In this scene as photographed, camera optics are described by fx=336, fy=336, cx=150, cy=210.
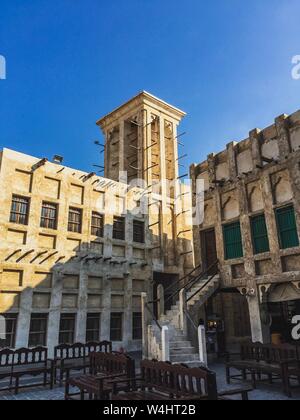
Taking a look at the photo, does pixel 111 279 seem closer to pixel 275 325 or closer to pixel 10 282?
pixel 10 282

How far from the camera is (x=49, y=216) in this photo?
56.5 ft

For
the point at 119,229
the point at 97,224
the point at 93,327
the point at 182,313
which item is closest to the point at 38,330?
the point at 93,327

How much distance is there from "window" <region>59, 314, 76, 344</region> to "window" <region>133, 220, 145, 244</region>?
241 inches

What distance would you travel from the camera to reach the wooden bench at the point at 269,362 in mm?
8914

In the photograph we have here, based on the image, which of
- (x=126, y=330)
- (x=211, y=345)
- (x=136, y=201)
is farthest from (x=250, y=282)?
(x=136, y=201)

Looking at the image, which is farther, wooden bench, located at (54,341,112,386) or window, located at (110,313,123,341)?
window, located at (110,313,123,341)

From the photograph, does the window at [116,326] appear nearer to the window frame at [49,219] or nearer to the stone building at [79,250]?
the stone building at [79,250]

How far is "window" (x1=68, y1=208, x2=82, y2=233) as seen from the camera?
18.0 metres

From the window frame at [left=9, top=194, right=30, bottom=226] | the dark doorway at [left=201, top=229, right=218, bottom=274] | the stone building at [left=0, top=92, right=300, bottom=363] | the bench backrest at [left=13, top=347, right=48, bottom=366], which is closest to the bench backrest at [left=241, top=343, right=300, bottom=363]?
the stone building at [left=0, top=92, right=300, bottom=363]

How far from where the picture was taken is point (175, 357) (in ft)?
41.8

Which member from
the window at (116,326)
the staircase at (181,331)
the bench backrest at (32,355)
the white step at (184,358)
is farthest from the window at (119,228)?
the bench backrest at (32,355)

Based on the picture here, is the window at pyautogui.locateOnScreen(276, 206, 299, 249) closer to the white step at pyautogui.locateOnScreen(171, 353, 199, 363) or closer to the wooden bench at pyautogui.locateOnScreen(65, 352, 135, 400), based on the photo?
the white step at pyautogui.locateOnScreen(171, 353, 199, 363)

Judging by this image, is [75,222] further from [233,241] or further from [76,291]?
[233,241]

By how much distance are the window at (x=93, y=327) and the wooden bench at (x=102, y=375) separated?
835 centimetres
